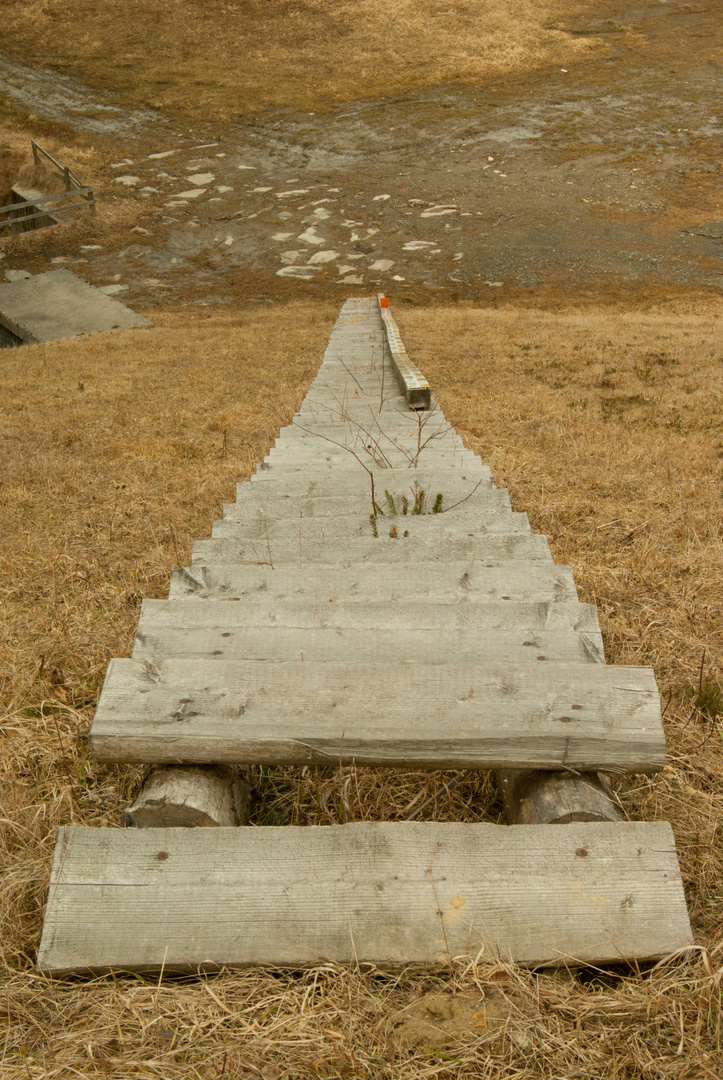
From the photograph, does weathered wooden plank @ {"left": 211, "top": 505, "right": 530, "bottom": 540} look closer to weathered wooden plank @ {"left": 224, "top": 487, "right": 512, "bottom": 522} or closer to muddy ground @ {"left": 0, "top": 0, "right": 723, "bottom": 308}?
weathered wooden plank @ {"left": 224, "top": 487, "right": 512, "bottom": 522}

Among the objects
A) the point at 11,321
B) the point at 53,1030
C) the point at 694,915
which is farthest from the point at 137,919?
the point at 11,321

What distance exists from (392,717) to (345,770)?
1.23 ft

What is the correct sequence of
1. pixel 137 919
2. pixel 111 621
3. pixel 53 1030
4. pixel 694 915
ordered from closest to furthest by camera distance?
pixel 53 1030 < pixel 137 919 < pixel 694 915 < pixel 111 621

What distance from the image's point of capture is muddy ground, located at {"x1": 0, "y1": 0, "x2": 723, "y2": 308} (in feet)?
66.8

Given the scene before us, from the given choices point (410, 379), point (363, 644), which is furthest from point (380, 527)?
point (410, 379)

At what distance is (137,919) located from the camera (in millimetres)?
1873

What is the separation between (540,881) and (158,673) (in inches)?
48.0

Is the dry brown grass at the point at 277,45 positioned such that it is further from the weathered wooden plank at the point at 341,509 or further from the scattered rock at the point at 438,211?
the weathered wooden plank at the point at 341,509

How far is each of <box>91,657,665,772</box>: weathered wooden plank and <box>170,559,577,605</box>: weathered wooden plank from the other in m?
0.65

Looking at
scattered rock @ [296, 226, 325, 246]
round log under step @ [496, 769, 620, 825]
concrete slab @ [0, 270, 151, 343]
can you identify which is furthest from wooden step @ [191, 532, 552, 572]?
scattered rock @ [296, 226, 325, 246]

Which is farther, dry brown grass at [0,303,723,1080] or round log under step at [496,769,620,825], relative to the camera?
round log under step at [496,769,620,825]

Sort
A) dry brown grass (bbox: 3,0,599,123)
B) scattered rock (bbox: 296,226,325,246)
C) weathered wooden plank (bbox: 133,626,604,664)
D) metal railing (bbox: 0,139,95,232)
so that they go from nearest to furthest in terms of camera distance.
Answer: weathered wooden plank (bbox: 133,626,604,664), scattered rock (bbox: 296,226,325,246), metal railing (bbox: 0,139,95,232), dry brown grass (bbox: 3,0,599,123)

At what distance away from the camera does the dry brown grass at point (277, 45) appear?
3114cm

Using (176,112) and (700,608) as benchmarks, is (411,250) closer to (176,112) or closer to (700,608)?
(176,112)
